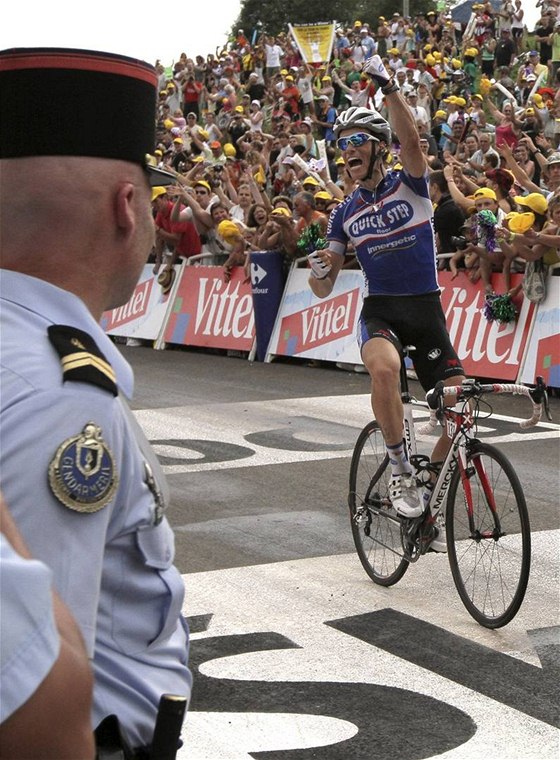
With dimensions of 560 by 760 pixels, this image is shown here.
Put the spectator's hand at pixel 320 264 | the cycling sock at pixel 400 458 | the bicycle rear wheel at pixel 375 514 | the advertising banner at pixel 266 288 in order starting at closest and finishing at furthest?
the cycling sock at pixel 400 458 → the bicycle rear wheel at pixel 375 514 → the spectator's hand at pixel 320 264 → the advertising banner at pixel 266 288

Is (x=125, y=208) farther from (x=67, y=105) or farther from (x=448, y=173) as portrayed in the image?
(x=448, y=173)

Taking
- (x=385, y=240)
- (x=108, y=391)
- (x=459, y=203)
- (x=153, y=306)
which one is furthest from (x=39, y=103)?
(x=153, y=306)

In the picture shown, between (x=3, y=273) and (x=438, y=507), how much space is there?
15.5ft

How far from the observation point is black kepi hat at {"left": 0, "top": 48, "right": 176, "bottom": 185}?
176 cm

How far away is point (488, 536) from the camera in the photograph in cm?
593

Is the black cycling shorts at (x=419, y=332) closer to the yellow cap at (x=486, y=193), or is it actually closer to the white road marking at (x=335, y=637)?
the white road marking at (x=335, y=637)

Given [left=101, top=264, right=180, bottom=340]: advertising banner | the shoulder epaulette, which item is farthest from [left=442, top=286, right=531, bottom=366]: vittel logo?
the shoulder epaulette

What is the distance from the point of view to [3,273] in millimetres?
1706

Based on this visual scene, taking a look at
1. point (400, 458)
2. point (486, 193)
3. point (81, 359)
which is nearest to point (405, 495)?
point (400, 458)

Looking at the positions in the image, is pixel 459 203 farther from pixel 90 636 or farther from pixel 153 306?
pixel 90 636

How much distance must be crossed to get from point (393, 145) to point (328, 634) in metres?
12.9

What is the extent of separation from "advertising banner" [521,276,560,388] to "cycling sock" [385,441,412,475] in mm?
7312

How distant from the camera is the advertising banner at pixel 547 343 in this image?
13500 millimetres

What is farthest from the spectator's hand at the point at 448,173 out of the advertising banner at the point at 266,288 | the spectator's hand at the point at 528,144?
the advertising banner at the point at 266,288
